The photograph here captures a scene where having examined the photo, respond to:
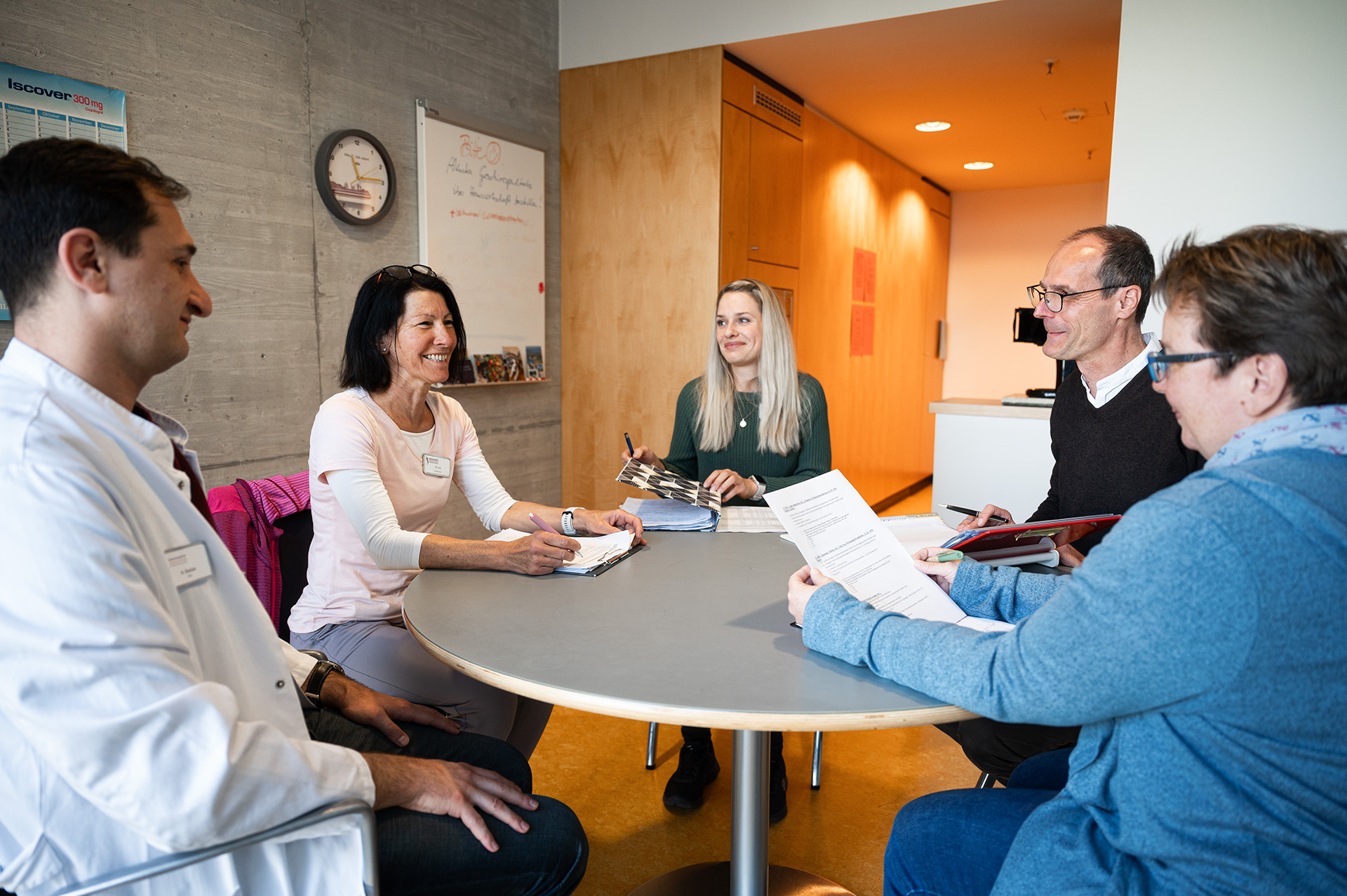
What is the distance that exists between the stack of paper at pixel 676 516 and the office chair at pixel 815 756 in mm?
669

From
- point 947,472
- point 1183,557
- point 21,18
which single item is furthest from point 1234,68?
point 21,18

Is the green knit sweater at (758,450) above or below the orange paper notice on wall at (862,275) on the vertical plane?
below

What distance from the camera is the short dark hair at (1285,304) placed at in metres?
0.90

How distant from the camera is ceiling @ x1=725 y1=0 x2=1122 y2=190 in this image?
154 inches

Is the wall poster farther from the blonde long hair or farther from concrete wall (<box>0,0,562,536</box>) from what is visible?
the blonde long hair

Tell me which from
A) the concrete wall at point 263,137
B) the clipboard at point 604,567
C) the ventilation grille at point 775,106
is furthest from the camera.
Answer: the ventilation grille at point 775,106

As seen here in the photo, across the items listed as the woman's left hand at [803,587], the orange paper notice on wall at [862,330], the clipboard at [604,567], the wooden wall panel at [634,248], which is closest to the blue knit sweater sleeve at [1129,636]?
the woman's left hand at [803,587]

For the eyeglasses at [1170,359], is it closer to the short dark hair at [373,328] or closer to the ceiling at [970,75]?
the short dark hair at [373,328]

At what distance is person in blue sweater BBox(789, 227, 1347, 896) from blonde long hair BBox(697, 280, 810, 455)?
1.79 m

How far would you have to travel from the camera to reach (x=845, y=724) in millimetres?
1087

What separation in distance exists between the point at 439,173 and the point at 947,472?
2862 millimetres

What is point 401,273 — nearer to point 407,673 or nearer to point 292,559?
point 292,559

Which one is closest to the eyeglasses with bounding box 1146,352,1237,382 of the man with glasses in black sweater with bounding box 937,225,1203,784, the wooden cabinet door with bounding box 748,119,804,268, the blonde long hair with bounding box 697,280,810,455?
the man with glasses in black sweater with bounding box 937,225,1203,784

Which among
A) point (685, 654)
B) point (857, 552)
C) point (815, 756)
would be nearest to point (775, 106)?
point (815, 756)
